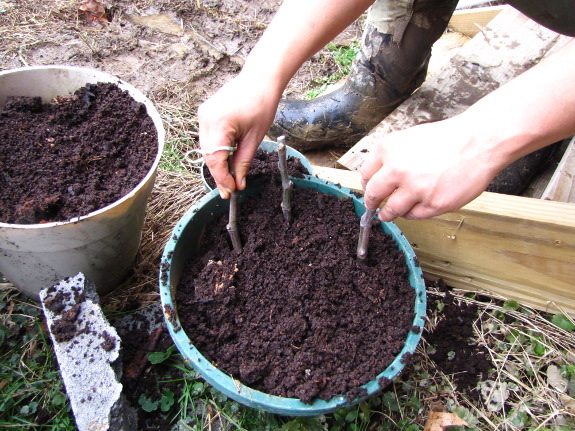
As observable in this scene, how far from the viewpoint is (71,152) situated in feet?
5.15

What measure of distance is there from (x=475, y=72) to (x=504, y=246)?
107 centimetres

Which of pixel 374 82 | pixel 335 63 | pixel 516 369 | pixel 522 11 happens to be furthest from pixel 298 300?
pixel 335 63

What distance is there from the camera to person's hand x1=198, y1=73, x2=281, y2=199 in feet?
3.80

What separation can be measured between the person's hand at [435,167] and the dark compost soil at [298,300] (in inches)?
14.2

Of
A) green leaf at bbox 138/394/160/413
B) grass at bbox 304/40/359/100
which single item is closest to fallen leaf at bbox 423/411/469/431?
green leaf at bbox 138/394/160/413

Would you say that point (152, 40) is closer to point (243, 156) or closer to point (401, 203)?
point (243, 156)

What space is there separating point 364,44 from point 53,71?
1333mm

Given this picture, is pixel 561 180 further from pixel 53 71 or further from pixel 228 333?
pixel 53 71

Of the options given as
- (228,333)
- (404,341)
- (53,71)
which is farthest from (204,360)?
(53,71)

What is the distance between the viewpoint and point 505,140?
2.98 feet

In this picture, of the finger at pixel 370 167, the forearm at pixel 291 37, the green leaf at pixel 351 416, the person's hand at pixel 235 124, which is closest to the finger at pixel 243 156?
the person's hand at pixel 235 124

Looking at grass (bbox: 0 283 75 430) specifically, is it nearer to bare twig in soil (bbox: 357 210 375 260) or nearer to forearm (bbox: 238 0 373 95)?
bare twig in soil (bbox: 357 210 375 260)

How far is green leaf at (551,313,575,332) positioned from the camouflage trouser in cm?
109

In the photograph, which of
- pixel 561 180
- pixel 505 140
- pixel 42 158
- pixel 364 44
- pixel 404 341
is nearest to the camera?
pixel 505 140
